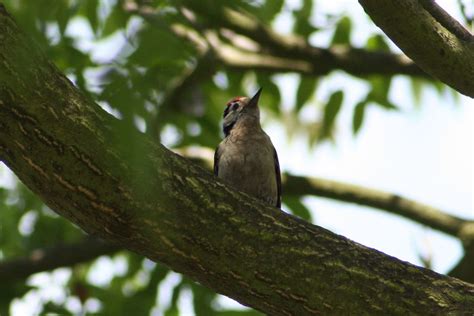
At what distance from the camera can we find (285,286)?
4.31m

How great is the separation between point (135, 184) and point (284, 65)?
460 cm

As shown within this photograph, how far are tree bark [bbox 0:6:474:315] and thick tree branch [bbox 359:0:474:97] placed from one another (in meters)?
1.06

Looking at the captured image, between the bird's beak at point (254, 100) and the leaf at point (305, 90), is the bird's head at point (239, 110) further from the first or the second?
the leaf at point (305, 90)

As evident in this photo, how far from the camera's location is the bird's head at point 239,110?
294 inches

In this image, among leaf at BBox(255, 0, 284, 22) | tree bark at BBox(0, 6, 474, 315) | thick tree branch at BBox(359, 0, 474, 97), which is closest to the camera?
tree bark at BBox(0, 6, 474, 315)

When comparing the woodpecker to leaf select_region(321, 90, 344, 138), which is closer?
the woodpecker

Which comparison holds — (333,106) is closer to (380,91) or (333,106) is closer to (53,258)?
(380,91)

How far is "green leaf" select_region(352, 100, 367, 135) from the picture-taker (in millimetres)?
7453

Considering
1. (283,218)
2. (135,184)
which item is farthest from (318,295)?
Result: (135,184)

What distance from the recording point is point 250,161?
22.8ft

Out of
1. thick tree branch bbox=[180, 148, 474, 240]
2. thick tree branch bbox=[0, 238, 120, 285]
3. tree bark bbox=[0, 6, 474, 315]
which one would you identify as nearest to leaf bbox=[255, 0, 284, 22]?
tree bark bbox=[0, 6, 474, 315]

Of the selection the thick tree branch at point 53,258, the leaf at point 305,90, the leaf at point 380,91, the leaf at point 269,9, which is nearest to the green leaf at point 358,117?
the leaf at point 380,91

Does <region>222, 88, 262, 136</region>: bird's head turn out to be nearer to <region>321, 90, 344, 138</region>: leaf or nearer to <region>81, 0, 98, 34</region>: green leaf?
<region>321, 90, 344, 138</region>: leaf

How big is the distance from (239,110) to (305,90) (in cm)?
76
